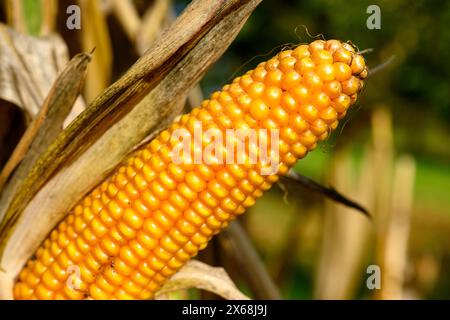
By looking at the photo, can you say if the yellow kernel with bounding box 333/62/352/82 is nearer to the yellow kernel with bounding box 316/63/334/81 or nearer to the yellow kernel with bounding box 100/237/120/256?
the yellow kernel with bounding box 316/63/334/81

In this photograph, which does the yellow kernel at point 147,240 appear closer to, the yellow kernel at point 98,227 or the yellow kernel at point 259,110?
the yellow kernel at point 98,227

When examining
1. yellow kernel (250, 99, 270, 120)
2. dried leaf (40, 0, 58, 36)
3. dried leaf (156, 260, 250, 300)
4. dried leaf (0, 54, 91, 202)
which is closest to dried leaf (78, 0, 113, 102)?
dried leaf (40, 0, 58, 36)

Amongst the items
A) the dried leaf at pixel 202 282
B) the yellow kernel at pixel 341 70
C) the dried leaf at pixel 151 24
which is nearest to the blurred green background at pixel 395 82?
the dried leaf at pixel 151 24
